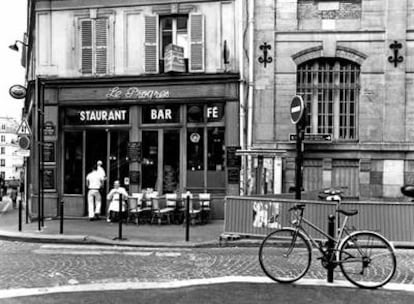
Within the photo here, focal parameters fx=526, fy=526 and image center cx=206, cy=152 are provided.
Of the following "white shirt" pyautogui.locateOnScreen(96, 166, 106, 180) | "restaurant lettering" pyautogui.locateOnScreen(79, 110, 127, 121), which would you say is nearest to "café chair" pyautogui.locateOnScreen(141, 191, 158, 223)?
"white shirt" pyautogui.locateOnScreen(96, 166, 106, 180)

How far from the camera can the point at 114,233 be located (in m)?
12.3

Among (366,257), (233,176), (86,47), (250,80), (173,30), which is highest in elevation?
(173,30)

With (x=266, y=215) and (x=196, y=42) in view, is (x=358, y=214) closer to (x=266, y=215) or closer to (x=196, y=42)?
(x=266, y=215)

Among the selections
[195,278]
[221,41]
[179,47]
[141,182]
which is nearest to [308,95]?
[221,41]

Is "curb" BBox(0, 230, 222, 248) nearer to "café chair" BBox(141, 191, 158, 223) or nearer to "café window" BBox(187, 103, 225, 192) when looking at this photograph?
"café chair" BBox(141, 191, 158, 223)

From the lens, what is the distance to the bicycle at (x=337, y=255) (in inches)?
272

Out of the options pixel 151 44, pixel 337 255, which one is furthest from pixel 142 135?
pixel 337 255

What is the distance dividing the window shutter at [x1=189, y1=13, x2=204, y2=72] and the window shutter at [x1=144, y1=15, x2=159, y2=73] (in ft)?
3.37

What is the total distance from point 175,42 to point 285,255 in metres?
9.68

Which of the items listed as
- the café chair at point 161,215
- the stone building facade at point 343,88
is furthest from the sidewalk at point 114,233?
the stone building facade at point 343,88

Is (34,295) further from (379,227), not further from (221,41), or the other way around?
(221,41)

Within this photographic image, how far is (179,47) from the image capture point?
15.1 metres

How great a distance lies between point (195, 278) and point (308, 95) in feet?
27.4

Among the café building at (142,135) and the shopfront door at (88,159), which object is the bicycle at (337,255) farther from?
the shopfront door at (88,159)
